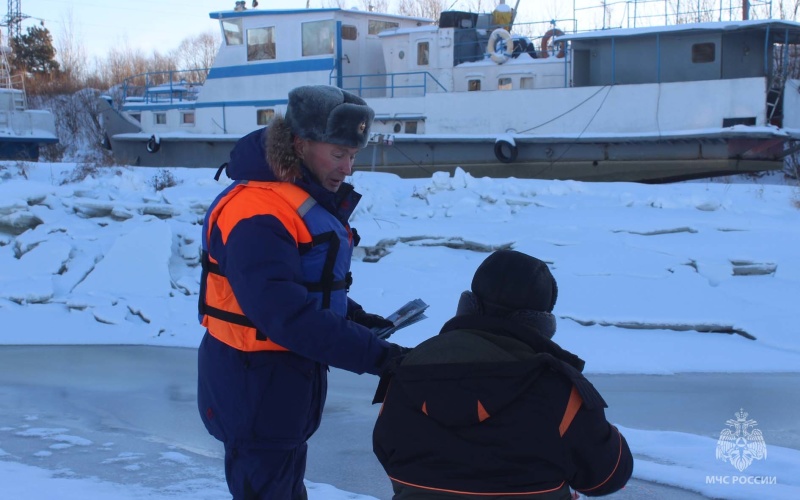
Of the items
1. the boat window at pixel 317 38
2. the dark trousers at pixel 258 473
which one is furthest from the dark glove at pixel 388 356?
the boat window at pixel 317 38

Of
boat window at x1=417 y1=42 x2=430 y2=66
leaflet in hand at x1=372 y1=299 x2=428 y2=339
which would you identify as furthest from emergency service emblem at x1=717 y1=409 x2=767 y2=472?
boat window at x1=417 y1=42 x2=430 y2=66

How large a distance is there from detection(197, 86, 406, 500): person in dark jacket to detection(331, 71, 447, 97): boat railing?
13.5 metres

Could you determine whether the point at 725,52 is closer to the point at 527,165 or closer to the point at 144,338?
the point at 527,165

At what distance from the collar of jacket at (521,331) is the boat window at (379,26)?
16.6 metres

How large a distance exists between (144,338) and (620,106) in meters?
10.0

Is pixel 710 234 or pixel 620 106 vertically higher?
pixel 620 106

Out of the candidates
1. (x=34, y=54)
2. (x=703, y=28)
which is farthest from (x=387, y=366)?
(x=34, y=54)

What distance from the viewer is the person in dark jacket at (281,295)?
221 cm

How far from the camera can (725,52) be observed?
14375mm

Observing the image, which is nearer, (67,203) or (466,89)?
(67,203)

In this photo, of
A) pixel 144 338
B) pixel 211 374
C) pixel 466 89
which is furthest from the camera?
pixel 466 89

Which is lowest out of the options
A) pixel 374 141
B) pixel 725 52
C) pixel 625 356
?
pixel 625 356

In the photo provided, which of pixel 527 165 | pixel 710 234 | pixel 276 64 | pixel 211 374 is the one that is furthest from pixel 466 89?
pixel 211 374

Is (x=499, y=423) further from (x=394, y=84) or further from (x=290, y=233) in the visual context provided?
(x=394, y=84)
